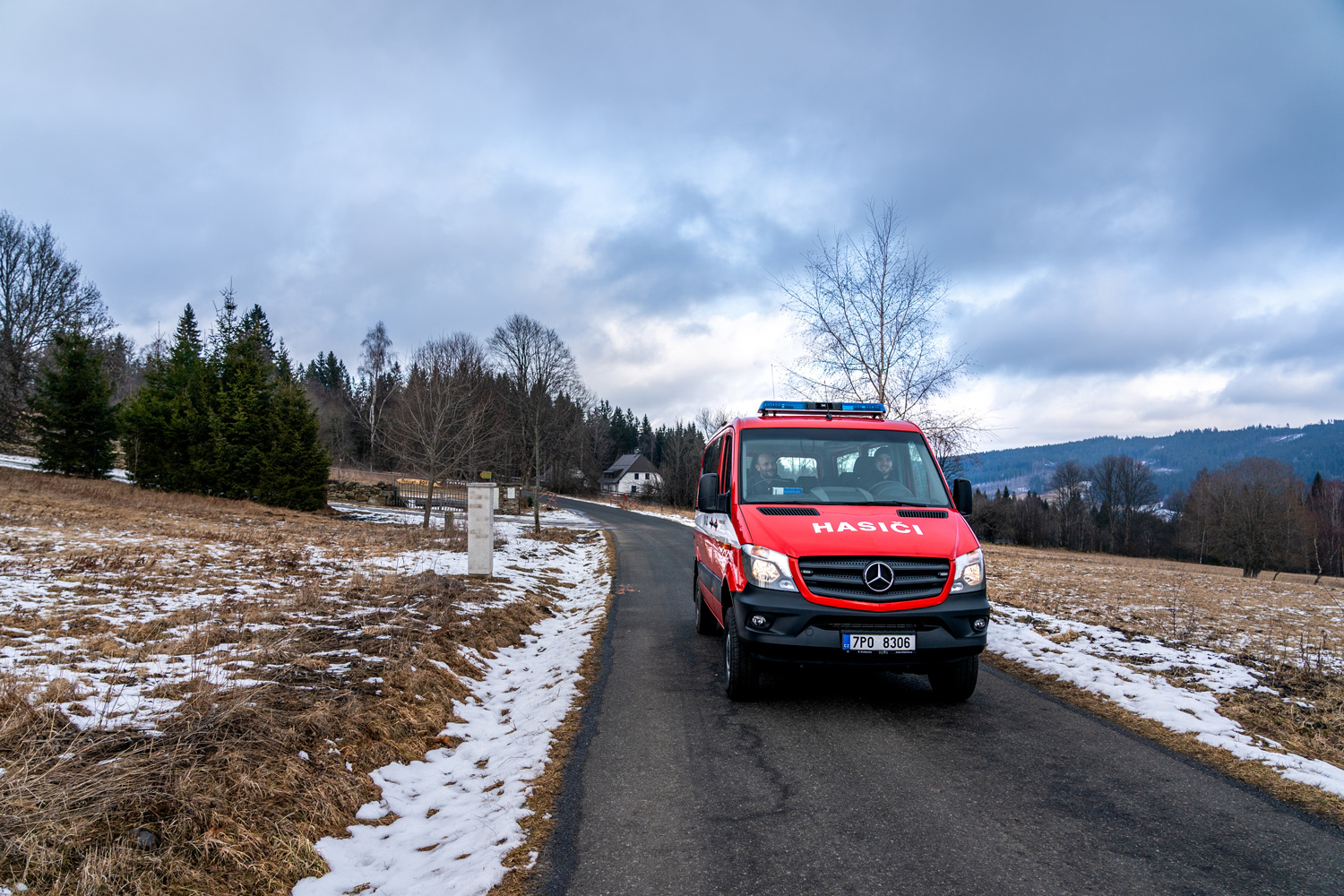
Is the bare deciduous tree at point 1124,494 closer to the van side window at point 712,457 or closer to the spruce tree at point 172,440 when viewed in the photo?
the van side window at point 712,457

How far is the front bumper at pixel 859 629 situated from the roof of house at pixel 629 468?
304 feet

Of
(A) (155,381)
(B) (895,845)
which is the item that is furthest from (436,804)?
(A) (155,381)

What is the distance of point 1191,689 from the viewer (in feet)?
18.8

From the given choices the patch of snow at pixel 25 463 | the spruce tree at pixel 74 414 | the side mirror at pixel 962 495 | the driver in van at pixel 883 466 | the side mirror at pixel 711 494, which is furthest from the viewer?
the patch of snow at pixel 25 463

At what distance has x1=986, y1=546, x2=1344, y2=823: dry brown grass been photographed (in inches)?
173

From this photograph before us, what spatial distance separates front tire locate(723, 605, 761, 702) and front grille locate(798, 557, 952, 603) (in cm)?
76

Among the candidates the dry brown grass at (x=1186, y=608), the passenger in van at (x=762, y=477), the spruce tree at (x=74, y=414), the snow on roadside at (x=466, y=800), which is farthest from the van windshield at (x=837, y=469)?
the spruce tree at (x=74, y=414)

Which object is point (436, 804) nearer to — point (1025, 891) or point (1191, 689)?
point (1025, 891)

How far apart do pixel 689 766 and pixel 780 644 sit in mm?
1118

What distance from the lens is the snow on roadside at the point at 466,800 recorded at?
2936 millimetres

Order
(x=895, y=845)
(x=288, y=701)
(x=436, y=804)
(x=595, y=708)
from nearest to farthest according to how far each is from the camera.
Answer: (x=895, y=845) < (x=436, y=804) < (x=288, y=701) < (x=595, y=708)

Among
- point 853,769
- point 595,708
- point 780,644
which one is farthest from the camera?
point 595,708

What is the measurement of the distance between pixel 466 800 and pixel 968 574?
3742 millimetres

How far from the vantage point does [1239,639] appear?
8680mm
